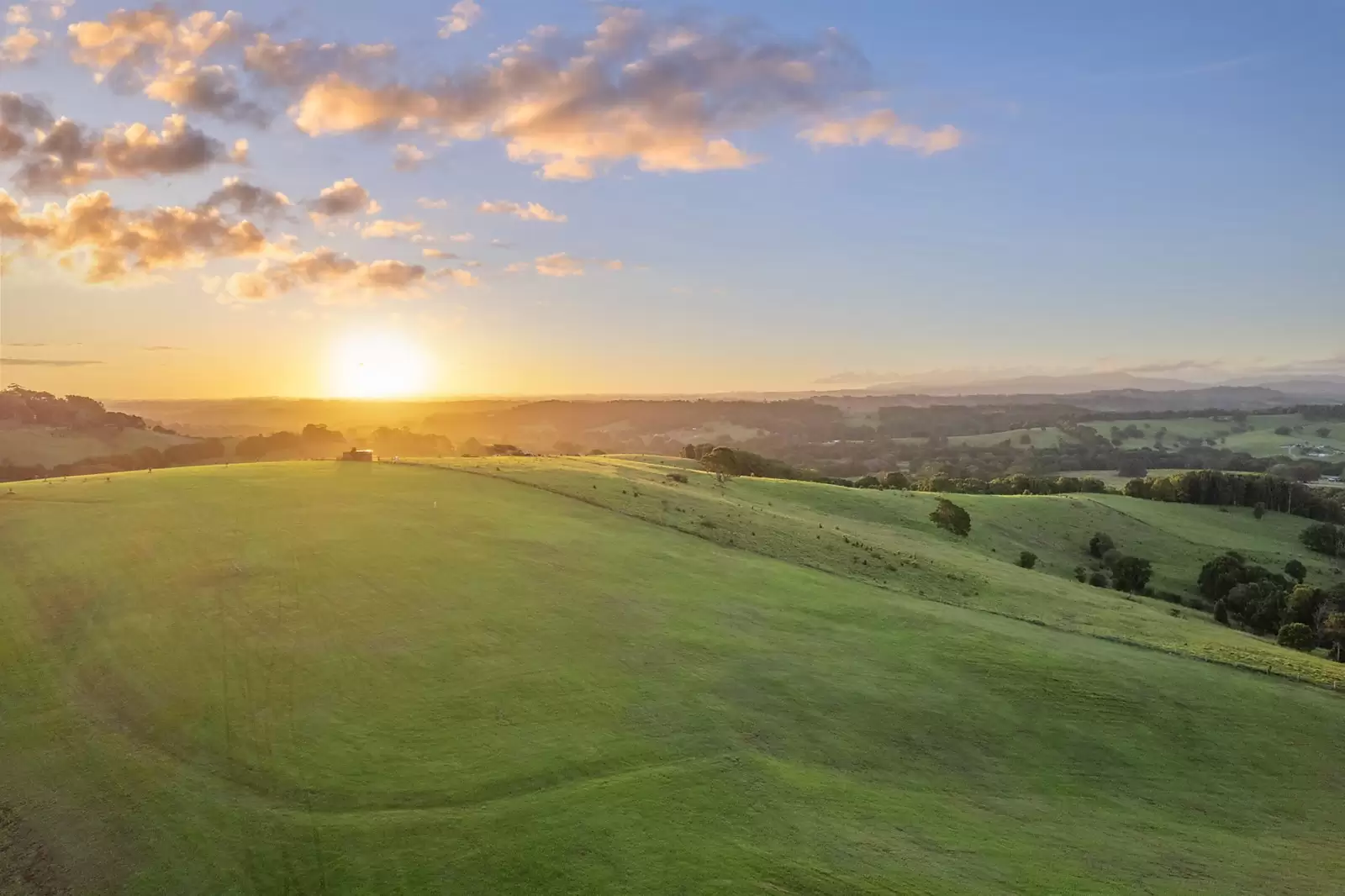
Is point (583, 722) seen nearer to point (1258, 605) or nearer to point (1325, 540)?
point (1258, 605)

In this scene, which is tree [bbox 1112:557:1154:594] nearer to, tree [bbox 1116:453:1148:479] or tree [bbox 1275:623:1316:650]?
tree [bbox 1275:623:1316:650]

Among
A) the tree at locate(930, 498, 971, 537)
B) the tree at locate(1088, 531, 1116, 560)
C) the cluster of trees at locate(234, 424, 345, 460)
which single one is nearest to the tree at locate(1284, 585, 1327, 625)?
the tree at locate(1088, 531, 1116, 560)

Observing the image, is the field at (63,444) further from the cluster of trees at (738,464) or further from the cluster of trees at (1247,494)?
the cluster of trees at (1247,494)

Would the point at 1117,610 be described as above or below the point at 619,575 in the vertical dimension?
below

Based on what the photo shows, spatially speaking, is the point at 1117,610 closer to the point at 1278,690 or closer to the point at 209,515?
the point at 1278,690

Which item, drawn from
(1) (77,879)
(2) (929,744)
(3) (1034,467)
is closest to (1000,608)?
(2) (929,744)

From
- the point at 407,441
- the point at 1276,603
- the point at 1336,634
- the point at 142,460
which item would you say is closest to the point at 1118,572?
the point at 1276,603
